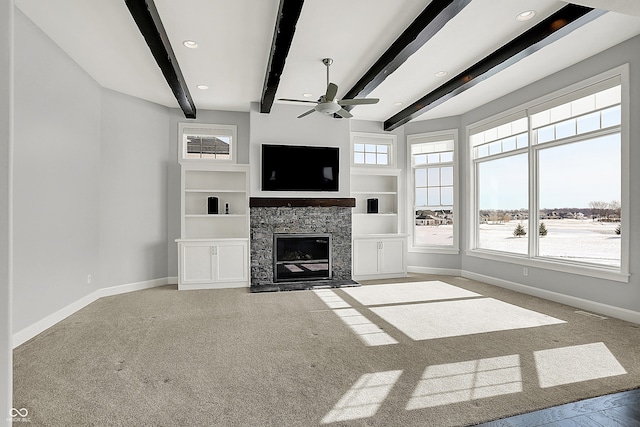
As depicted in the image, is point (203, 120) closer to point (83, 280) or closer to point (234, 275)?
point (234, 275)

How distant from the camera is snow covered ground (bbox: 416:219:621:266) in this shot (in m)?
4.24

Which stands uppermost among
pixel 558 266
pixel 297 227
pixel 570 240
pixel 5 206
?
pixel 5 206

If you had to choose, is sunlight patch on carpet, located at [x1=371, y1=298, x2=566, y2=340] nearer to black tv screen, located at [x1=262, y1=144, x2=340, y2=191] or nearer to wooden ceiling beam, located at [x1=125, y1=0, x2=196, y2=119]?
black tv screen, located at [x1=262, y1=144, x2=340, y2=191]

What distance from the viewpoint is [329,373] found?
2.62m

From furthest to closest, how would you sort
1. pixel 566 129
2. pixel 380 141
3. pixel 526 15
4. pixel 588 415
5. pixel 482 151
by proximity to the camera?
pixel 380 141
pixel 482 151
pixel 566 129
pixel 526 15
pixel 588 415

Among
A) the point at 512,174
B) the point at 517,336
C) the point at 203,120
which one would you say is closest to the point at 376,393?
the point at 517,336

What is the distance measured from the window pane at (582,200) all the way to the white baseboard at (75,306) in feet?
19.5

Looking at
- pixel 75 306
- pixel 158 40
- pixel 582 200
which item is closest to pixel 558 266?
pixel 582 200

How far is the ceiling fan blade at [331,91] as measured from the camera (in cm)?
402

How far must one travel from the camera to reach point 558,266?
15.5 feet

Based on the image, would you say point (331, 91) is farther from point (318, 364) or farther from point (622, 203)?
point (622, 203)

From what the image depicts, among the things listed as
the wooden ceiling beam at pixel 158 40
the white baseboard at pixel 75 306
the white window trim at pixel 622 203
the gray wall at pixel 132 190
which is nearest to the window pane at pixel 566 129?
the white window trim at pixel 622 203

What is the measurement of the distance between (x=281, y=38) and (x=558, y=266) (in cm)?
446

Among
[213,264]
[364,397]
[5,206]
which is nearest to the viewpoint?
[5,206]
